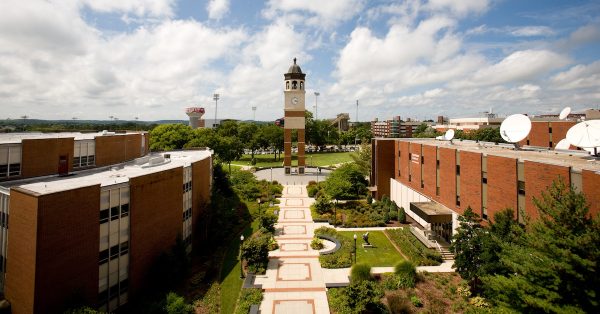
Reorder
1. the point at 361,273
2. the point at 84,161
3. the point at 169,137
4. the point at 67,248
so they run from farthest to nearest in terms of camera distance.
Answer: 1. the point at 169,137
2. the point at 84,161
3. the point at 361,273
4. the point at 67,248

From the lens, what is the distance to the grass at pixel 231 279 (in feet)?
69.1

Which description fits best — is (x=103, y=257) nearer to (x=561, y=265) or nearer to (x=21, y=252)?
(x=21, y=252)

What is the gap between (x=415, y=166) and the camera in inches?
1499

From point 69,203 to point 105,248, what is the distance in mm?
3756

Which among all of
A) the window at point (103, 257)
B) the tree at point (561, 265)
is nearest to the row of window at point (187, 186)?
the window at point (103, 257)

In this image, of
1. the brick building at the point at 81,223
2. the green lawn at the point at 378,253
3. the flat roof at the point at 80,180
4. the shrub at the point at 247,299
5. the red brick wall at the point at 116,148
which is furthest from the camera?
the red brick wall at the point at 116,148

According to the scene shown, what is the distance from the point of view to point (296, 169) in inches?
2687

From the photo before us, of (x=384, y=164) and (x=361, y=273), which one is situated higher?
(x=384, y=164)

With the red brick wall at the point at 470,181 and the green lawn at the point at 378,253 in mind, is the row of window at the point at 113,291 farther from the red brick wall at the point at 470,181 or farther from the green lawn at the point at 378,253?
the red brick wall at the point at 470,181

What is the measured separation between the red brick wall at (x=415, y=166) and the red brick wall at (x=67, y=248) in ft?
A: 102

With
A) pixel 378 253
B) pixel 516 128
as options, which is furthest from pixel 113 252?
pixel 516 128

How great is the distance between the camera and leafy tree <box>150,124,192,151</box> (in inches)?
2798

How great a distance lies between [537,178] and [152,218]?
25367 mm

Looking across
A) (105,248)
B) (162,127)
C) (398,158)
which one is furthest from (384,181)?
(162,127)
